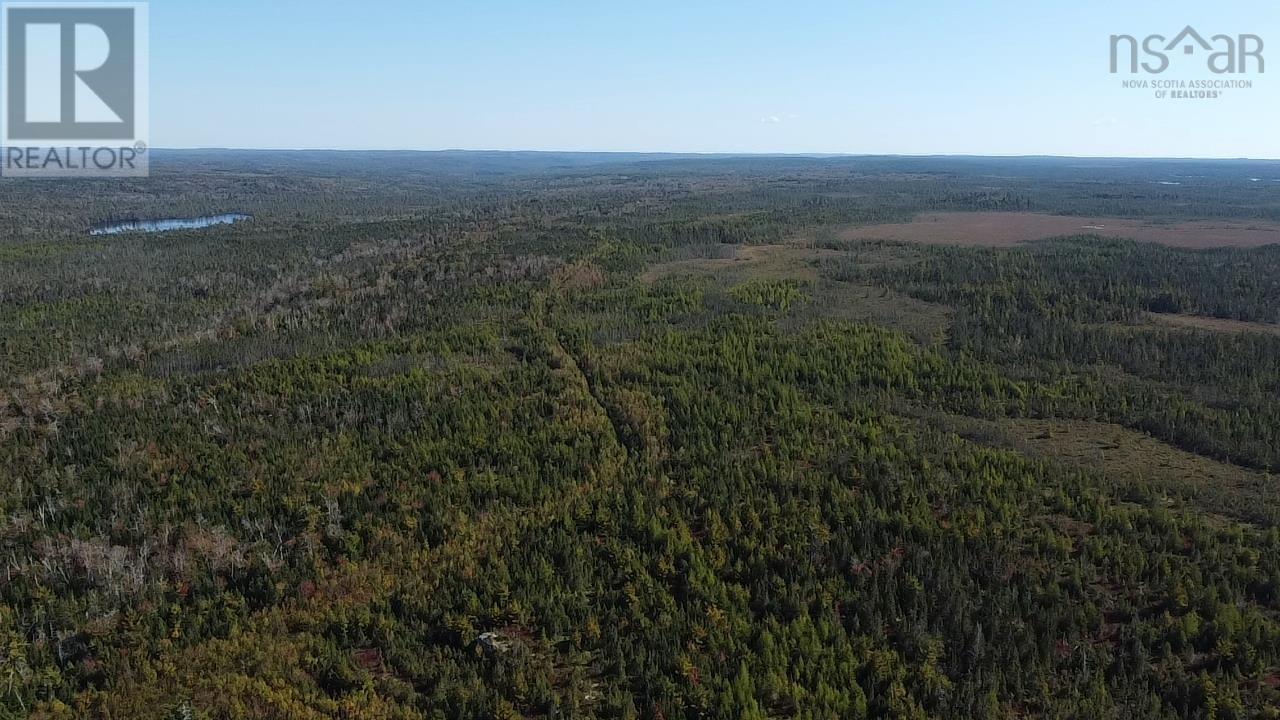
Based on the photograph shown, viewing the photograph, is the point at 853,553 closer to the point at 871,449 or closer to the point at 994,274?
the point at 871,449

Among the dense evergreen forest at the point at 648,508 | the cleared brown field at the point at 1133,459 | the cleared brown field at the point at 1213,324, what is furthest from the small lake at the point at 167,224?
the cleared brown field at the point at 1213,324

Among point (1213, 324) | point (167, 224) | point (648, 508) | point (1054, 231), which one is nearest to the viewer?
point (648, 508)

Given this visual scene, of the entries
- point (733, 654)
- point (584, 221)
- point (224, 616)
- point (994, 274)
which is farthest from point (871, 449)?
point (584, 221)

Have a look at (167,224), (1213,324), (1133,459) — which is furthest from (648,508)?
(167,224)

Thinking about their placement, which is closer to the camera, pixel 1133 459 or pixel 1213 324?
pixel 1133 459

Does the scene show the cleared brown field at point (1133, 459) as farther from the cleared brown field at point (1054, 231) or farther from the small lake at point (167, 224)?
the small lake at point (167, 224)

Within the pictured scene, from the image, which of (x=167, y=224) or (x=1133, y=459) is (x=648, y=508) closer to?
(x=1133, y=459)

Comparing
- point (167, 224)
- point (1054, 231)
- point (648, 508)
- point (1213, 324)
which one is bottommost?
point (648, 508)
